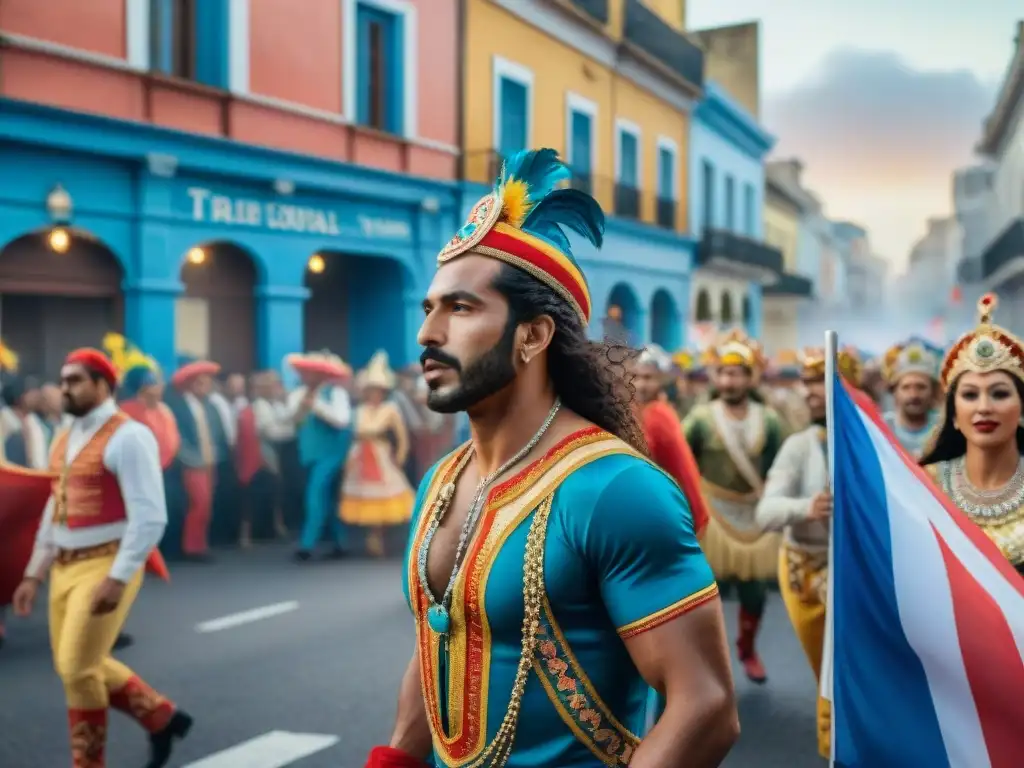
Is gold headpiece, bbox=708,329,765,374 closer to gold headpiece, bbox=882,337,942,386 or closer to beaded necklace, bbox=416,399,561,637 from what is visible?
gold headpiece, bbox=882,337,942,386

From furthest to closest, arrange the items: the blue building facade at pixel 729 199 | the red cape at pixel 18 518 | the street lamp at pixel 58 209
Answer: the blue building facade at pixel 729 199 < the street lamp at pixel 58 209 < the red cape at pixel 18 518

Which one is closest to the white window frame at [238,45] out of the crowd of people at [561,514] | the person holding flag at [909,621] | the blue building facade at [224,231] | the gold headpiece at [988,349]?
the blue building facade at [224,231]

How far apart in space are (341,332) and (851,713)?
15747 millimetres

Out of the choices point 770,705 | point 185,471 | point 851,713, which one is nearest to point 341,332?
point 185,471

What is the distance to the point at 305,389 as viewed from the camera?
1220cm

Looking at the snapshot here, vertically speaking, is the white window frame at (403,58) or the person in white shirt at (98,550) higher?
the white window frame at (403,58)

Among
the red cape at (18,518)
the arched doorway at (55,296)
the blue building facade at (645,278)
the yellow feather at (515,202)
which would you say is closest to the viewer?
the yellow feather at (515,202)

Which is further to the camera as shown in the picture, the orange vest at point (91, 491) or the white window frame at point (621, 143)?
the white window frame at point (621, 143)

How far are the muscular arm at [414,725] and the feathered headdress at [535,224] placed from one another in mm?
820

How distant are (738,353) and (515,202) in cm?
513

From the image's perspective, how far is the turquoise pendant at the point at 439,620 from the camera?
217 cm

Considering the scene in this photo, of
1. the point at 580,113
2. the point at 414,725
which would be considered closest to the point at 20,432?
the point at 414,725

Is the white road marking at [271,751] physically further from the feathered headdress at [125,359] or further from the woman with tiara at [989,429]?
the feathered headdress at [125,359]

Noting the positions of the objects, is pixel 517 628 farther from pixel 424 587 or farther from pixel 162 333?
pixel 162 333
